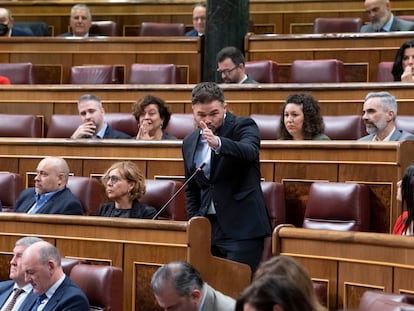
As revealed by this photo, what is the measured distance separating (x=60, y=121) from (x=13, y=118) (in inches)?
5.8

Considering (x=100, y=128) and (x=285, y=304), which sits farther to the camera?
(x=100, y=128)

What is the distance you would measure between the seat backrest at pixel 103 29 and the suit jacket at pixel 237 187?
7.52 feet

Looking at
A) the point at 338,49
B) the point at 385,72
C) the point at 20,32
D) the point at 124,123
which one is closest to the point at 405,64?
the point at 385,72

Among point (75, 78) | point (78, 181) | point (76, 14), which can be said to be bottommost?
point (78, 181)

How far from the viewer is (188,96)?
10.6 feet

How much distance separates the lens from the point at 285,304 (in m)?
1.09

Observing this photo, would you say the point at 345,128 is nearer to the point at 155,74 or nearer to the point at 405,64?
the point at 405,64

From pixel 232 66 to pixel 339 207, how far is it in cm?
102

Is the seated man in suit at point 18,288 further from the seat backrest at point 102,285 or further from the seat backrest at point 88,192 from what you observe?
the seat backrest at point 88,192

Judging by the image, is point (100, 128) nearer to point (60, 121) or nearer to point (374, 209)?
point (60, 121)

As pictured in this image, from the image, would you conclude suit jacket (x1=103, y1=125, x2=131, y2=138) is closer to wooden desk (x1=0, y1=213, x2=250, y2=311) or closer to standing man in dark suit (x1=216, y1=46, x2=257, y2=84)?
standing man in dark suit (x1=216, y1=46, x2=257, y2=84)

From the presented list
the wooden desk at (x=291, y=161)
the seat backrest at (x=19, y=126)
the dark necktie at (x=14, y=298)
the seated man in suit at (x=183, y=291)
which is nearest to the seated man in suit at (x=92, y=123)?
the wooden desk at (x=291, y=161)

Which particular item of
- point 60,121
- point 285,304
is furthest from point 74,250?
point 285,304

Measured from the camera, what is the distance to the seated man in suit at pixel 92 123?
292 centimetres
